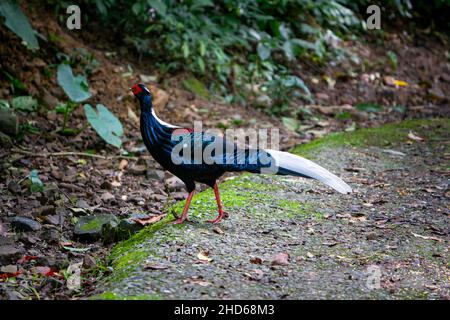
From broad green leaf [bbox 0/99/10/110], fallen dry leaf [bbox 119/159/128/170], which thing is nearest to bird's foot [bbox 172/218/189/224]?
fallen dry leaf [bbox 119/159/128/170]

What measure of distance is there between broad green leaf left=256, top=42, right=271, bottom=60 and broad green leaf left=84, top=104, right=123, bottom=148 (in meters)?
2.33

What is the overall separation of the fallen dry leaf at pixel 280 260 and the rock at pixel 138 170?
6.93 feet

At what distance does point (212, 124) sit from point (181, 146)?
2629mm

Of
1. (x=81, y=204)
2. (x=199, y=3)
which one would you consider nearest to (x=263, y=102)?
(x=199, y=3)

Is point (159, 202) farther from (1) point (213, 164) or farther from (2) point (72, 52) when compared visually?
(2) point (72, 52)

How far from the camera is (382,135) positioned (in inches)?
234

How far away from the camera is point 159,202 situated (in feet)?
15.0

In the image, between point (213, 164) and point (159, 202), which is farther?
point (159, 202)

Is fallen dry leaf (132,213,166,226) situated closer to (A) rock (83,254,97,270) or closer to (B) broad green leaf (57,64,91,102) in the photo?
(A) rock (83,254,97,270)

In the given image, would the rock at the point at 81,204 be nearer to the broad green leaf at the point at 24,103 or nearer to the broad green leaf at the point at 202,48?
the broad green leaf at the point at 24,103

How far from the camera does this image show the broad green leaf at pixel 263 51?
272 inches

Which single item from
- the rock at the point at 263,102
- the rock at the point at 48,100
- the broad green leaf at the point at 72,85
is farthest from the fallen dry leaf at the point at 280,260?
the rock at the point at 263,102

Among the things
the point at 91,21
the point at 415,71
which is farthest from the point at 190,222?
the point at 415,71

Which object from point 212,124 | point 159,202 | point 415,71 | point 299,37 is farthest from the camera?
point 415,71
